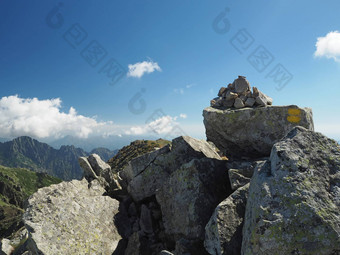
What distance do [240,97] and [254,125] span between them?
3.00m

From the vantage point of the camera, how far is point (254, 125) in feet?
50.9

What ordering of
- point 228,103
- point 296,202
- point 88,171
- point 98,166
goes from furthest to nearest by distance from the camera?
point 98,166 → point 88,171 → point 228,103 → point 296,202

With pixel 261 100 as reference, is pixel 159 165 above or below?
below

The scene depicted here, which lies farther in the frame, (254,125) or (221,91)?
(221,91)

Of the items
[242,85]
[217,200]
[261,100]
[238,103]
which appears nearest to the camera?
[217,200]

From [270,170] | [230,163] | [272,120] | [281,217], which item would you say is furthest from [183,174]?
[272,120]

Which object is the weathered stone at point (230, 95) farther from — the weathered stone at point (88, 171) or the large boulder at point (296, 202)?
the weathered stone at point (88, 171)

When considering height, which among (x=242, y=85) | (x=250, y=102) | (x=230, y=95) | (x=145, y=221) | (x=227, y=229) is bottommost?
(x=145, y=221)

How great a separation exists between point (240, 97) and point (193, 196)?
9.57 m

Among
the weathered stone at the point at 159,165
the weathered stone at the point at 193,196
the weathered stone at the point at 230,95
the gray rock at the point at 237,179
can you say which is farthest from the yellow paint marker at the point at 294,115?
the weathered stone at the point at 159,165

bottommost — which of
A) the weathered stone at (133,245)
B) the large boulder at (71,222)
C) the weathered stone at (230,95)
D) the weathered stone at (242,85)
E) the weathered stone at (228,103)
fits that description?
the weathered stone at (133,245)

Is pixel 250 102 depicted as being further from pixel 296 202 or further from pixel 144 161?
pixel 296 202

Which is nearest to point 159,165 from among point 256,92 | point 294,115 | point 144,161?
point 144,161

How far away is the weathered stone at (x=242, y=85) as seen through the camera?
17.3 m
